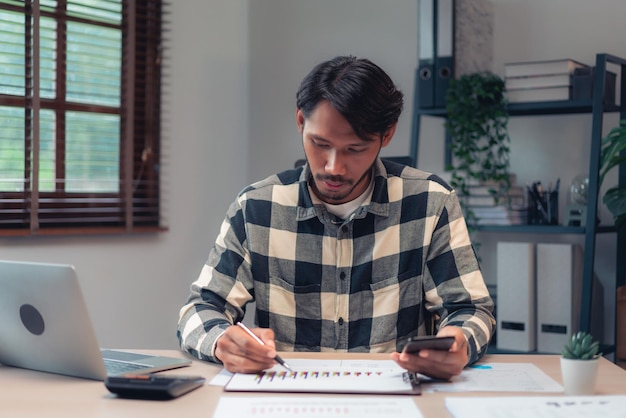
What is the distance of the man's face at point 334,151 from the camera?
157cm

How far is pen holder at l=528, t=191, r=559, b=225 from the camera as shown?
9.30ft

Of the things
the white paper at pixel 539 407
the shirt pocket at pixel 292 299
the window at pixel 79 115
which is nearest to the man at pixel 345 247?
the shirt pocket at pixel 292 299

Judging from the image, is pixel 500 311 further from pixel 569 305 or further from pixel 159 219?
pixel 159 219

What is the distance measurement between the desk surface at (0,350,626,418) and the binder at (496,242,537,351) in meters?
1.39

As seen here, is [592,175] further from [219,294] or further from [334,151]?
[219,294]

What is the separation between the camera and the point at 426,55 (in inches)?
115

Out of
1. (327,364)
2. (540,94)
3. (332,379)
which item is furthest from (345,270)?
(540,94)

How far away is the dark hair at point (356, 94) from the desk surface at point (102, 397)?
54cm

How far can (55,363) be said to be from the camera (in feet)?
4.40

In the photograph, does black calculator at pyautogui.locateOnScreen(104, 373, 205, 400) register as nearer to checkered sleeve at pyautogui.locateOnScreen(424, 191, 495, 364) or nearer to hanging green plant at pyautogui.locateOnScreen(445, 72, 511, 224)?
checkered sleeve at pyautogui.locateOnScreen(424, 191, 495, 364)

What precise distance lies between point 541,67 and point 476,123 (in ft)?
0.94

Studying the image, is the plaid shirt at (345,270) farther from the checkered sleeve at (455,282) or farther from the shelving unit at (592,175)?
the shelving unit at (592,175)

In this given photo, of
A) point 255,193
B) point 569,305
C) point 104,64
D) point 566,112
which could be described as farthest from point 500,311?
point 104,64

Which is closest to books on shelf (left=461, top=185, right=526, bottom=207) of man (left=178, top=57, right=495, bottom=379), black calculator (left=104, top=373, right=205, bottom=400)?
man (left=178, top=57, right=495, bottom=379)
